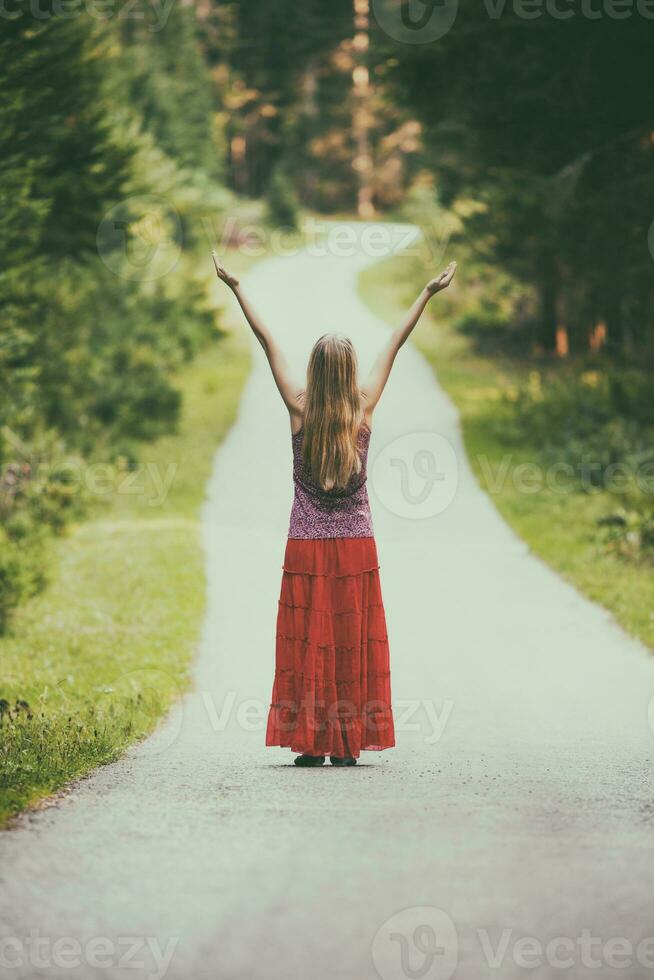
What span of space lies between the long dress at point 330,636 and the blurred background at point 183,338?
122 centimetres

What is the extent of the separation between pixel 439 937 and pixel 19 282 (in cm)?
1165

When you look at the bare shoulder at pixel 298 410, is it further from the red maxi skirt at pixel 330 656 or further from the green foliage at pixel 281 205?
the green foliage at pixel 281 205

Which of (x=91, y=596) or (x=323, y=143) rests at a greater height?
(x=323, y=143)

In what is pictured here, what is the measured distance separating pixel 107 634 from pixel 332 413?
5402 mm

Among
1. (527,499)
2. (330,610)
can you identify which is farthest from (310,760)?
(527,499)

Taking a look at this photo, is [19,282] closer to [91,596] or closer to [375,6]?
[91,596]

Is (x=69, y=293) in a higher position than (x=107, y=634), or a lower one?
higher

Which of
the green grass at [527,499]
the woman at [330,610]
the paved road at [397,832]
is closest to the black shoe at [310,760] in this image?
the woman at [330,610]

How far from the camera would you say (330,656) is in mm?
5570

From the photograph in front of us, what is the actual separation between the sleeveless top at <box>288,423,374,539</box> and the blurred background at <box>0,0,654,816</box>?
5.74 ft

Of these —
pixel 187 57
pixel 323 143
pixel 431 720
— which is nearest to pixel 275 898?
pixel 431 720

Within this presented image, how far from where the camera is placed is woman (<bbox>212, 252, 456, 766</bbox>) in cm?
554

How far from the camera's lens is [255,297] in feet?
114

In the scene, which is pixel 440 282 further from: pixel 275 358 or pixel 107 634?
pixel 107 634
